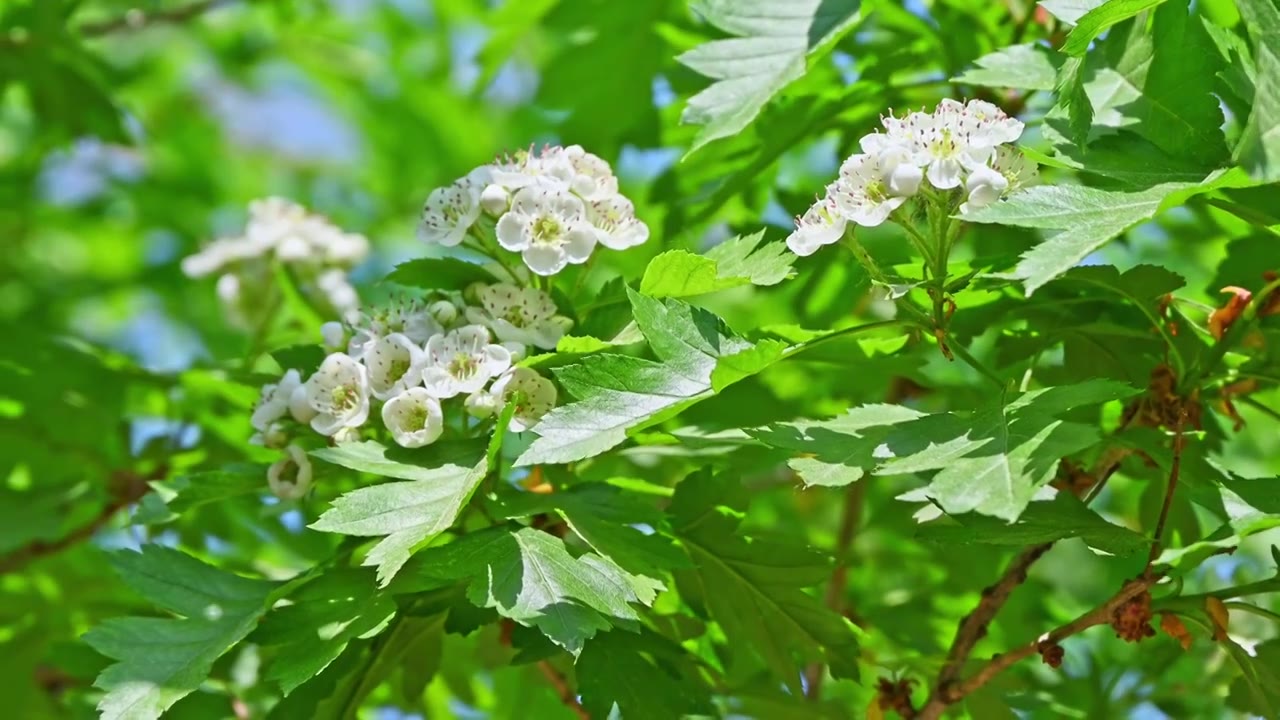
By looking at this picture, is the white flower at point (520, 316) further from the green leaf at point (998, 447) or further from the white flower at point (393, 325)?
the green leaf at point (998, 447)

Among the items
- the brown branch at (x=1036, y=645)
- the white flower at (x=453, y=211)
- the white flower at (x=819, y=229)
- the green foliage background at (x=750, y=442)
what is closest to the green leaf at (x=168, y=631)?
the green foliage background at (x=750, y=442)

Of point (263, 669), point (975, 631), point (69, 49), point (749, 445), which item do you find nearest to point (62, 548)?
point (263, 669)

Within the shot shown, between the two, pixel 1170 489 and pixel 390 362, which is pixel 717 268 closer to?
pixel 390 362

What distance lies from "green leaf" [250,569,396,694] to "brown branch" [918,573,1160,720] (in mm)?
717

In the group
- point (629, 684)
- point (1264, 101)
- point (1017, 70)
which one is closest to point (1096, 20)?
point (1264, 101)

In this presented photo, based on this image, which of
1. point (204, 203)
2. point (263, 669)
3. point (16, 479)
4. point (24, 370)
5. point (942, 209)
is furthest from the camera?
point (204, 203)

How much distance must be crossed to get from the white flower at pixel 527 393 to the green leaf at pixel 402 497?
0.07 metres

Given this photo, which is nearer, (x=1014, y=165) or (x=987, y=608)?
(x=1014, y=165)

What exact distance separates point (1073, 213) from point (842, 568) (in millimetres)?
1049

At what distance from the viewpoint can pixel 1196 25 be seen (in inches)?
62.9

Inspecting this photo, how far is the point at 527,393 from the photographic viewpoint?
1.63 m

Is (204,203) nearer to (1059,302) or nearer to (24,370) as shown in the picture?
(24,370)

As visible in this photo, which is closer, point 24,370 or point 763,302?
point 24,370

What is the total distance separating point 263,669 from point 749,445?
0.82 m
